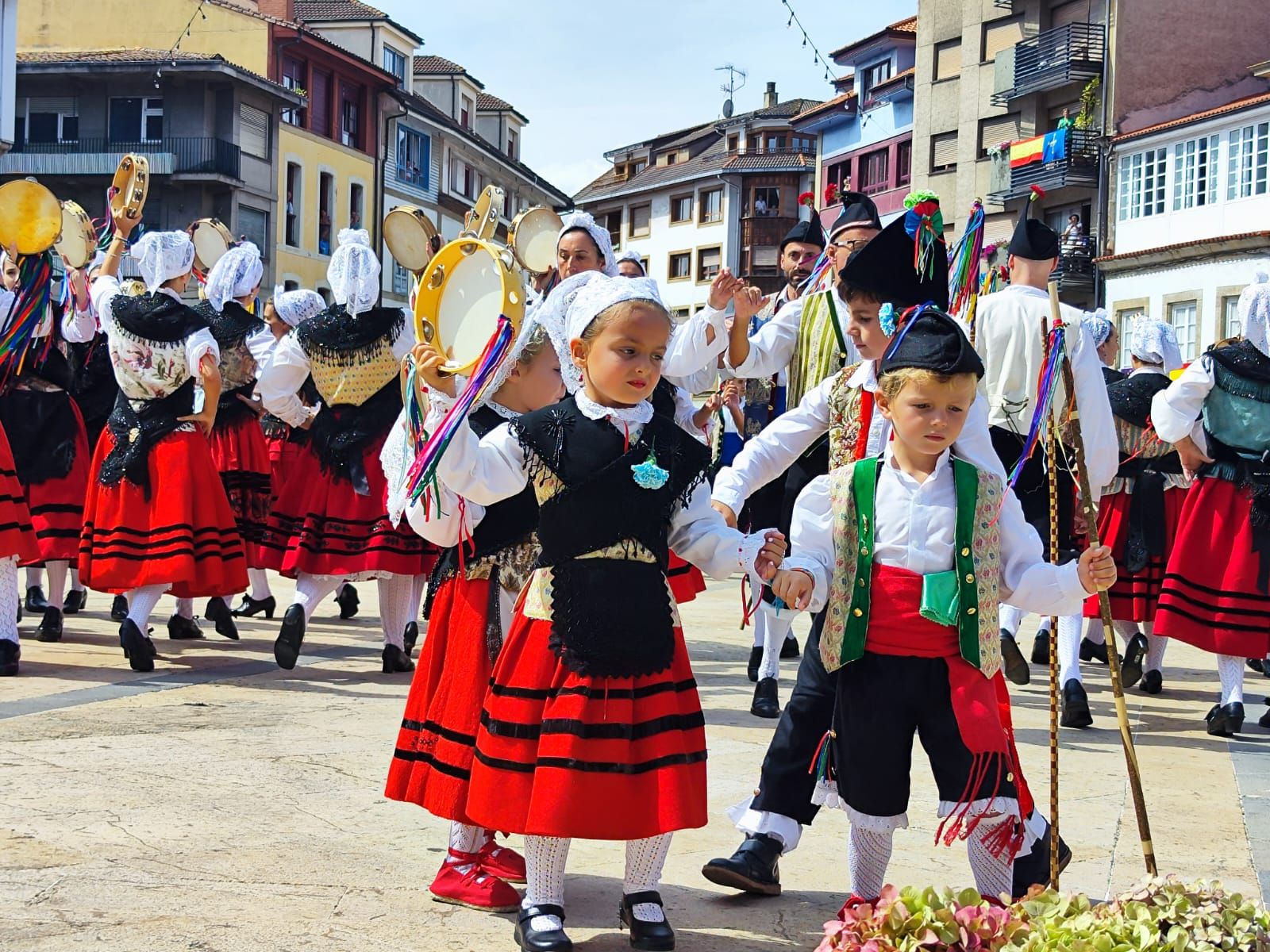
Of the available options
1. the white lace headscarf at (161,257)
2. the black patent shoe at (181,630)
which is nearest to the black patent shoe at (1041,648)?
the black patent shoe at (181,630)

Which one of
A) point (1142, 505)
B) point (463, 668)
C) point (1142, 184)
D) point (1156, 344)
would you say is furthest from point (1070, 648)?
point (1142, 184)

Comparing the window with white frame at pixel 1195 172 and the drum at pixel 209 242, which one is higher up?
the window with white frame at pixel 1195 172

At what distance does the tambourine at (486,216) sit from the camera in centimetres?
548

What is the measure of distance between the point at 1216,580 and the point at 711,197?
59.6 meters

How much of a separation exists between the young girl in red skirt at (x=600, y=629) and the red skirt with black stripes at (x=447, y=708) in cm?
15

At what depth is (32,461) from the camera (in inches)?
374

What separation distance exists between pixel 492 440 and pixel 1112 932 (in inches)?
72.2

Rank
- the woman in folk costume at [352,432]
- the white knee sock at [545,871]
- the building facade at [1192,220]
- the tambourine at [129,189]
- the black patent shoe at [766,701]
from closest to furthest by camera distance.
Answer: the white knee sock at [545,871] < the black patent shoe at [766,701] < the woman in folk costume at [352,432] < the tambourine at [129,189] < the building facade at [1192,220]

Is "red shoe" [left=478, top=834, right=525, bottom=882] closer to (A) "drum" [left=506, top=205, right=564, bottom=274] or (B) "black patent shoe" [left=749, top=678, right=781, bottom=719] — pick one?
(B) "black patent shoe" [left=749, top=678, right=781, bottom=719]

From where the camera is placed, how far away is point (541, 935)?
3824 mm

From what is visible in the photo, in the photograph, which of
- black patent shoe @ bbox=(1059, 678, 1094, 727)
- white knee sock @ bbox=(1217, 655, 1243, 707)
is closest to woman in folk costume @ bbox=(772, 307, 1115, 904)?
black patent shoe @ bbox=(1059, 678, 1094, 727)

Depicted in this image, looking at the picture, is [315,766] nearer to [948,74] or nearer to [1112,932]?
[1112,932]

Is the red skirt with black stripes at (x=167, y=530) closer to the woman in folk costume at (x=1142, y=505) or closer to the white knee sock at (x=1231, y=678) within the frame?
the woman in folk costume at (x=1142, y=505)

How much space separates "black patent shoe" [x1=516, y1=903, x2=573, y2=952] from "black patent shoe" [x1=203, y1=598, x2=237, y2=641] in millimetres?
5773
